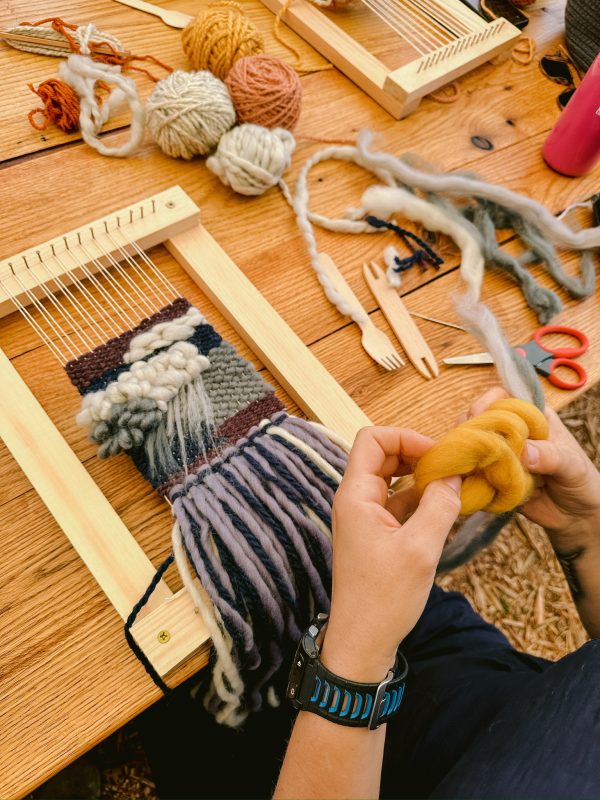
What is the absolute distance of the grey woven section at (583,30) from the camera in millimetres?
1283

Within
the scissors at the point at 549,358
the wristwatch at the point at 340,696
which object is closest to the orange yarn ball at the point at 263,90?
the scissors at the point at 549,358

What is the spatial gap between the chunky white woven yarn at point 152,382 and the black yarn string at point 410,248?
45cm

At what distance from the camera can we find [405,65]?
1.27m

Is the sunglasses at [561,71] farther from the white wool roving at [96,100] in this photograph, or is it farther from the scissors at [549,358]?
the white wool roving at [96,100]

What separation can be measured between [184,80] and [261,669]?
0.95 metres

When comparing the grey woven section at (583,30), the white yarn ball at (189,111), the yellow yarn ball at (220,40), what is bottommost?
the white yarn ball at (189,111)

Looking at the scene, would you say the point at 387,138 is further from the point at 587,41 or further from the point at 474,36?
the point at 587,41

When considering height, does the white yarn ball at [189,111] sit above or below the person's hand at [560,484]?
above

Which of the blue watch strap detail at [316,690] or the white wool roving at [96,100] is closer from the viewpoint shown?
the blue watch strap detail at [316,690]

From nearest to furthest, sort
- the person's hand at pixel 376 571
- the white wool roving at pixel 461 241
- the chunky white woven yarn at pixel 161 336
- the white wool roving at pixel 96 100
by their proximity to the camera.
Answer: the person's hand at pixel 376 571, the chunky white woven yarn at pixel 161 336, the white wool roving at pixel 461 241, the white wool roving at pixel 96 100

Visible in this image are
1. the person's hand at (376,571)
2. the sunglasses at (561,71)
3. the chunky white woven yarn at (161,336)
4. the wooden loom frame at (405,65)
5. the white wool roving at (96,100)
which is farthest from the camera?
the sunglasses at (561,71)

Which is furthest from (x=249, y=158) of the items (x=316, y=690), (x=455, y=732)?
(x=455, y=732)

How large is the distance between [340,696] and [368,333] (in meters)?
0.58

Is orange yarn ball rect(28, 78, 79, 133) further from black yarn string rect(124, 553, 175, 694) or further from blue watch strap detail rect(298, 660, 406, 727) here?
blue watch strap detail rect(298, 660, 406, 727)
